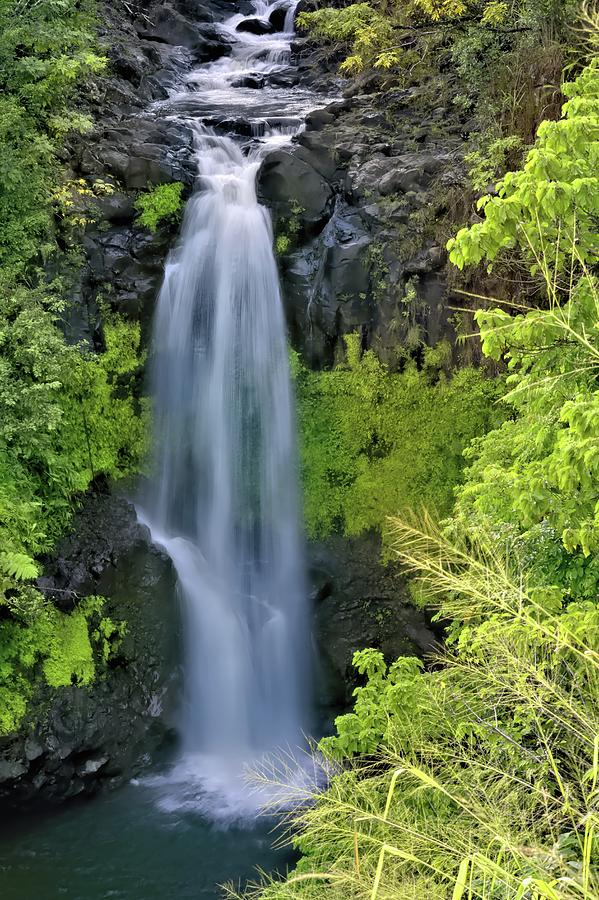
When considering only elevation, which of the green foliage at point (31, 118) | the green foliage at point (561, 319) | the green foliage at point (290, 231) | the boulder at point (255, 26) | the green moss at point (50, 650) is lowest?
the green moss at point (50, 650)

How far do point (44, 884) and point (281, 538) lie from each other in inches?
191

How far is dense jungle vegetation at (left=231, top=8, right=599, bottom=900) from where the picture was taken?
211 cm

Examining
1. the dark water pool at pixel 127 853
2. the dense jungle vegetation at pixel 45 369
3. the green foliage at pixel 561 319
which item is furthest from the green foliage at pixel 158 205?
the dark water pool at pixel 127 853

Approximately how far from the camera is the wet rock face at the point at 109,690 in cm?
712

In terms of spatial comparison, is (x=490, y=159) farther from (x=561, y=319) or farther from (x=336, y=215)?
(x=561, y=319)

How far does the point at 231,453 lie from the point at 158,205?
12.5 feet

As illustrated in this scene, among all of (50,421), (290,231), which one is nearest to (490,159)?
(290,231)

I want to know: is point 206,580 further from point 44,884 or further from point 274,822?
point 44,884

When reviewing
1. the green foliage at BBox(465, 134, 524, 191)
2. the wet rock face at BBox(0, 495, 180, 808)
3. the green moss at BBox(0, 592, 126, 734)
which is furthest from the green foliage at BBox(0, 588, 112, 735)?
the green foliage at BBox(465, 134, 524, 191)

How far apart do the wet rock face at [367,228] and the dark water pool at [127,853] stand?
6.15 meters

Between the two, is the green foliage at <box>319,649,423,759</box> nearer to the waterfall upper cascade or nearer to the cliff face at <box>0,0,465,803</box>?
the cliff face at <box>0,0,465,803</box>

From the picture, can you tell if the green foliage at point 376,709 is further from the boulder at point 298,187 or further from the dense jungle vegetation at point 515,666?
the boulder at point 298,187

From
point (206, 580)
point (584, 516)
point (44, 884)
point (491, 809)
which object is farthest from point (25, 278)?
point (491, 809)

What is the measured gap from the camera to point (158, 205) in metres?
9.56
